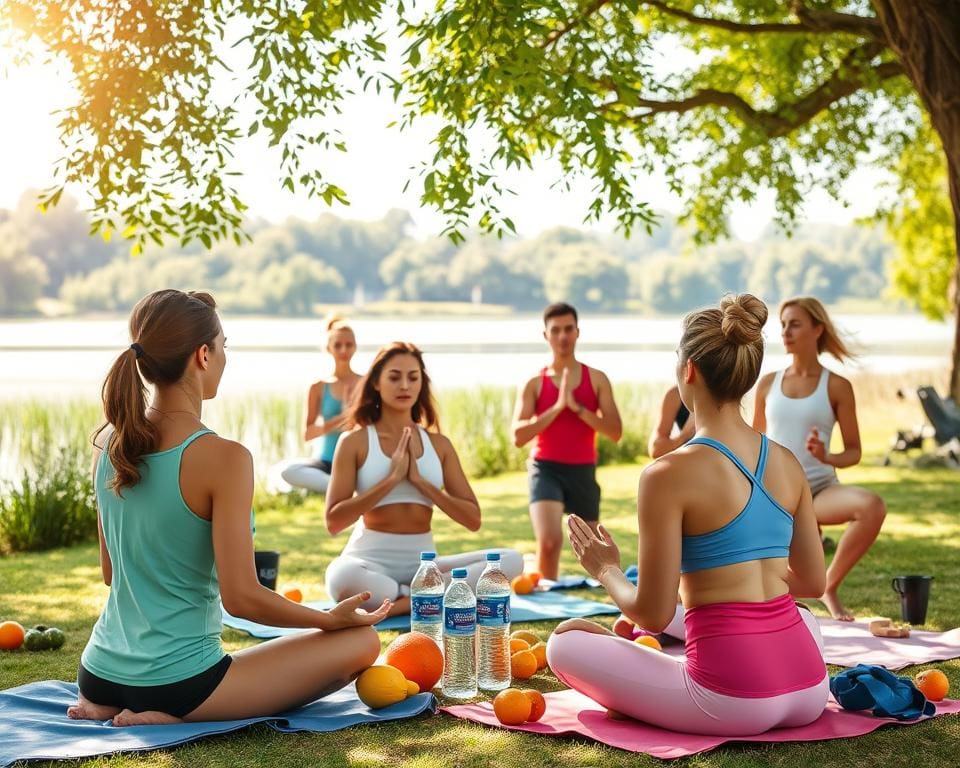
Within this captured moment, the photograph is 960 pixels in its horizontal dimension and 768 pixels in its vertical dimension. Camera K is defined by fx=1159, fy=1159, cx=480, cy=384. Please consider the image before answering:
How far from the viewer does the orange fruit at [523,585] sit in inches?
249

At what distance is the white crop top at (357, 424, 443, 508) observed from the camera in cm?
550

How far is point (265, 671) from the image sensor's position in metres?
3.74

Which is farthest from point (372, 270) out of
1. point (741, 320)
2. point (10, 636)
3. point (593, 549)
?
point (741, 320)

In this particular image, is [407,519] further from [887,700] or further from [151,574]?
[887,700]

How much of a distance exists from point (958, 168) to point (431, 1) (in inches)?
152

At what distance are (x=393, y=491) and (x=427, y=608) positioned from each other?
1166 millimetres

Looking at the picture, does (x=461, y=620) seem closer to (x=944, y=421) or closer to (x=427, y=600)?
(x=427, y=600)

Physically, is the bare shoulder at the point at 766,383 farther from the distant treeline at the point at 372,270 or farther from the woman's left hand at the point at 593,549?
the distant treeline at the point at 372,270

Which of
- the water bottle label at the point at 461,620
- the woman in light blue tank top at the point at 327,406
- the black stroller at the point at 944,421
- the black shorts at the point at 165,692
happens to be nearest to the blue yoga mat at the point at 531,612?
the water bottle label at the point at 461,620

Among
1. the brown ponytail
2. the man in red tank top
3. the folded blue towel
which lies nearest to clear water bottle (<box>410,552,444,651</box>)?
the brown ponytail

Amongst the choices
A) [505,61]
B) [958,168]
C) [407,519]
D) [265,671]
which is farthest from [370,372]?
[958,168]

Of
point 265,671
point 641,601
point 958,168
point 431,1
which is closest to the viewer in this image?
point 641,601

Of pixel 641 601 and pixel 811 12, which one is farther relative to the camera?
pixel 811 12

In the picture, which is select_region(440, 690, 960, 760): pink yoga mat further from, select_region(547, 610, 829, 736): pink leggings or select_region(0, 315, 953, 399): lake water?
select_region(0, 315, 953, 399): lake water
